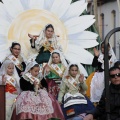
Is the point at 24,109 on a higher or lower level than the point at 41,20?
lower

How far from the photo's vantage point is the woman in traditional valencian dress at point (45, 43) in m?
10.5

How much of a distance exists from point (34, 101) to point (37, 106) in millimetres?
106

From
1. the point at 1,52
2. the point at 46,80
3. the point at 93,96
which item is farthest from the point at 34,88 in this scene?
the point at 1,52

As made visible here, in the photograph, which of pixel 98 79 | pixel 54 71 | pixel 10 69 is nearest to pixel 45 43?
pixel 54 71

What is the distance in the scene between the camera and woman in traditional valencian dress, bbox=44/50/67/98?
975 centimetres

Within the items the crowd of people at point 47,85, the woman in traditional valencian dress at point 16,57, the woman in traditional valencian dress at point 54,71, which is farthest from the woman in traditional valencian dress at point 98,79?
the woman in traditional valencian dress at point 16,57

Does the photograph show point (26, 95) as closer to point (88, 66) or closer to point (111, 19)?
point (88, 66)

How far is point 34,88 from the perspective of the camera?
870 centimetres

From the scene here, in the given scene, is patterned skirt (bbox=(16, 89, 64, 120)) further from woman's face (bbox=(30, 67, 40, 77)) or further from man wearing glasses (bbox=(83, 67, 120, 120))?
man wearing glasses (bbox=(83, 67, 120, 120))

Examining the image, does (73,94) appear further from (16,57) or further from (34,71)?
(16,57)

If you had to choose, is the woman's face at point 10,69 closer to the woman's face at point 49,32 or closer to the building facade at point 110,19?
the woman's face at point 49,32

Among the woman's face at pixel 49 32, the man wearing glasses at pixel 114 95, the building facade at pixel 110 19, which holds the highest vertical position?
the building facade at pixel 110 19

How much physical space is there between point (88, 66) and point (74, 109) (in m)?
3.24

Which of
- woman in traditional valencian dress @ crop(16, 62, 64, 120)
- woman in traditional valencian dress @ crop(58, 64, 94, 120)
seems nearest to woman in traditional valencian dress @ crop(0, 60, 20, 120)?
woman in traditional valencian dress @ crop(16, 62, 64, 120)
